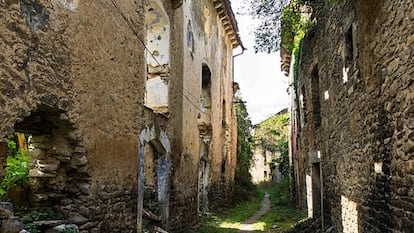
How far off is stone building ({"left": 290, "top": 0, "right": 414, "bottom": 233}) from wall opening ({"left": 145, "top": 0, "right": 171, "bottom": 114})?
373 cm

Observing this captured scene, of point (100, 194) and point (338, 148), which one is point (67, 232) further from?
point (338, 148)

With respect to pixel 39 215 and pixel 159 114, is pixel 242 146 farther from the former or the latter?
pixel 39 215

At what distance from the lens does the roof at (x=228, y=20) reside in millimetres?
17531

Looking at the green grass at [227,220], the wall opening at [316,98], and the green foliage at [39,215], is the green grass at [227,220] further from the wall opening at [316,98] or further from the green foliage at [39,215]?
the green foliage at [39,215]

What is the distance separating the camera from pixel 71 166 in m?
5.89

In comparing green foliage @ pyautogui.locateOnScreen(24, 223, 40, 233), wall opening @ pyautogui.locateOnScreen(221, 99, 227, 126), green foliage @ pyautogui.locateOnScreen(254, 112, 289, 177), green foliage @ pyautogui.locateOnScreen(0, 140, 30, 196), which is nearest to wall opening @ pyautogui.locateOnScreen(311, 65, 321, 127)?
wall opening @ pyautogui.locateOnScreen(221, 99, 227, 126)

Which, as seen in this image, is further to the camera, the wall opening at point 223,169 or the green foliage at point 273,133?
the green foliage at point 273,133

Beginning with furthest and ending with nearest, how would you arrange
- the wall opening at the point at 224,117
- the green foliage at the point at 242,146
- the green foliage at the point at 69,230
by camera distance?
the green foliage at the point at 242,146 < the wall opening at the point at 224,117 < the green foliage at the point at 69,230

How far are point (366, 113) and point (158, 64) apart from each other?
17.6ft

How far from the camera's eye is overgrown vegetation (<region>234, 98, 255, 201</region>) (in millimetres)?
23200

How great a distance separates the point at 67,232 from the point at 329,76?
6746 millimetres

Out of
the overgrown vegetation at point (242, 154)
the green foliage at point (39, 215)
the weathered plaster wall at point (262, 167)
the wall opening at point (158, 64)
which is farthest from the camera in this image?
the weathered plaster wall at point (262, 167)

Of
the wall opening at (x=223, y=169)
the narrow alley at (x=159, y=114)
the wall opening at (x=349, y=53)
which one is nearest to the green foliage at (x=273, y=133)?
the wall opening at (x=223, y=169)

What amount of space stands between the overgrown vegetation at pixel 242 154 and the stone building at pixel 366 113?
11447 mm
